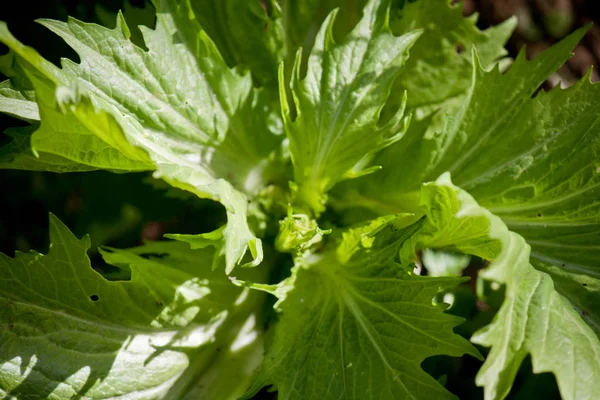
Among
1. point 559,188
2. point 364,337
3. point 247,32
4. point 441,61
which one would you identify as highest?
point 247,32

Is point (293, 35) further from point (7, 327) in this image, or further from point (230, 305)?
point (7, 327)

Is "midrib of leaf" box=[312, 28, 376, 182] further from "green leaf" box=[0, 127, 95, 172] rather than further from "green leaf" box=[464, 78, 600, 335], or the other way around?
"green leaf" box=[0, 127, 95, 172]

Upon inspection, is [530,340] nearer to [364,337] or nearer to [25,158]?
[364,337]

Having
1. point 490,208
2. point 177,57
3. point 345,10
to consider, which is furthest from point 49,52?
point 490,208

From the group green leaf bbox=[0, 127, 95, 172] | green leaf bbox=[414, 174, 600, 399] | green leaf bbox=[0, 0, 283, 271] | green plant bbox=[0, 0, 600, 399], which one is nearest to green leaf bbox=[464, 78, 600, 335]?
green plant bbox=[0, 0, 600, 399]

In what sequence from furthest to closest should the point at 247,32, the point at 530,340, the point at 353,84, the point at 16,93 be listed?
the point at 247,32
the point at 353,84
the point at 16,93
the point at 530,340

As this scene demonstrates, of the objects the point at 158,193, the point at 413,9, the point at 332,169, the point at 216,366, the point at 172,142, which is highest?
the point at 413,9

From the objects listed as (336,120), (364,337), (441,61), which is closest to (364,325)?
(364,337)
